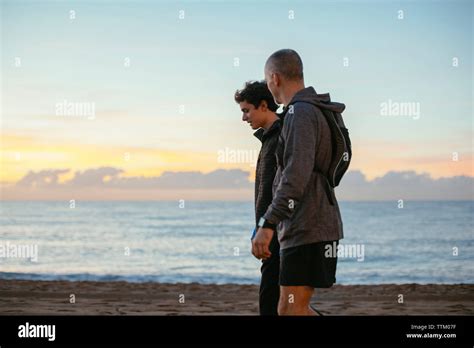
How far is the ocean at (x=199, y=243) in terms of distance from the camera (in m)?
24.2

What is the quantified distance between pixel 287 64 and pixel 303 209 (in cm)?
78

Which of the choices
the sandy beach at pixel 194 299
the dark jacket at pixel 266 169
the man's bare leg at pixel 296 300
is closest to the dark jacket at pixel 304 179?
the man's bare leg at pixel 296 300

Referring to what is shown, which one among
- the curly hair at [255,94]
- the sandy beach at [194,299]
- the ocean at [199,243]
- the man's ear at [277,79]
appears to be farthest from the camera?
the ocean at [199,243]

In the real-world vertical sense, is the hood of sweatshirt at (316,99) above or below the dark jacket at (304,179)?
above

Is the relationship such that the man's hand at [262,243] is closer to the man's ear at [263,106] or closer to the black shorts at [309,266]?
the black shorts at [309,266]

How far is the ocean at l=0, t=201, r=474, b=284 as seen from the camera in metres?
24.2

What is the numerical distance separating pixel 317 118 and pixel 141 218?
135 feet

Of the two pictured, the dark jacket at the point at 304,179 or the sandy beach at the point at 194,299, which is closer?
the dark jacket at the point at 304,179

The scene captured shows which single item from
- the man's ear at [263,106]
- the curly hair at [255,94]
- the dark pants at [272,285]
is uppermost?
the curly hair at [255,94]

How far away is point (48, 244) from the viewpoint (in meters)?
32.4

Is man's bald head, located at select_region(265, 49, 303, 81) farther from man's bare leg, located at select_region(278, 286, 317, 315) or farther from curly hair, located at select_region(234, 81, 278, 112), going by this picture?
man's bare leg, located at select_region(278, 286, 317, 315)

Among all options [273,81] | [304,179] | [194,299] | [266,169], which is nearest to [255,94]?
[266,169]

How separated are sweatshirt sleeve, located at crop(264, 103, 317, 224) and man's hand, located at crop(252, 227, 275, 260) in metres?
0.06

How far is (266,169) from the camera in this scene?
4723 mm
